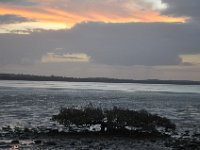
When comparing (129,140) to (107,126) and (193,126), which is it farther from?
(193,126)

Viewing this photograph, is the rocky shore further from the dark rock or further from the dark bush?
the dark bush

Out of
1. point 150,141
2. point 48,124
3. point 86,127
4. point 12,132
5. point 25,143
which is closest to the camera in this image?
point 25,143

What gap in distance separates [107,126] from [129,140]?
497 cm

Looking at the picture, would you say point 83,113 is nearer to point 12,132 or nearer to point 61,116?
point 61,116

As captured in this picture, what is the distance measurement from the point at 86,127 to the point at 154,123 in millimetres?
9199

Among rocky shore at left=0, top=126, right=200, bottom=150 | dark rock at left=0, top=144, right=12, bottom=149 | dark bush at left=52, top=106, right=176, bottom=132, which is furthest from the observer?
dark bush at left=52, top=106, right=176, bottom=132

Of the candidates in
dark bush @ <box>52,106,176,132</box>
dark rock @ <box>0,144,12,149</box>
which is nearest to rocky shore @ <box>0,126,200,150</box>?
dark rock @ <box>0,144,12,149</box>

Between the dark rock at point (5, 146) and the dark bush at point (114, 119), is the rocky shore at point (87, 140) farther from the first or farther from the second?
the dark bush at point (114, 119)

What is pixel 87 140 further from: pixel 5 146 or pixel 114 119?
pixel 5 146

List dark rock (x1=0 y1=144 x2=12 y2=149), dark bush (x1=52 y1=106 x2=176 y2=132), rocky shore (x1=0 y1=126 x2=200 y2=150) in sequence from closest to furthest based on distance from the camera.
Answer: dark rock (x1=0 y1=144 x2=12 y2=149) → rocky shore (x1=0 y1=126 x2=200 y2=150) → dark bush (x1=52 y1=106 x2=176 y2=132)

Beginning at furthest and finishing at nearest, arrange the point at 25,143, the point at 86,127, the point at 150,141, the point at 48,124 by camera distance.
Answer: the point at 48,124 → the point at 86,127 → the point at 150,141 → the point at 25,143

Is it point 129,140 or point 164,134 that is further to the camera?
point 164,134

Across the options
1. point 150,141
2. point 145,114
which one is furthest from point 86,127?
point 150,141

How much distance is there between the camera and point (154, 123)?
173 ft
